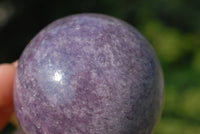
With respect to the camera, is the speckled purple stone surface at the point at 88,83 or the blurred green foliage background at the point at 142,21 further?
the blurred green foliage background at the point at 142,21

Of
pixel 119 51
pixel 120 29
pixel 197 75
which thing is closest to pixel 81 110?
pixel 119 51

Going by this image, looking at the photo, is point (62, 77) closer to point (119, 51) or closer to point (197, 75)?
point (119, 51)

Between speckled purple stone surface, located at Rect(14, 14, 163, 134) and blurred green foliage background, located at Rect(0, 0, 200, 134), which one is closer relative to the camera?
speckled purple stone surface, located at Rect(14, 14, 163, 134)

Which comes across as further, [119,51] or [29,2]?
[29,2]
